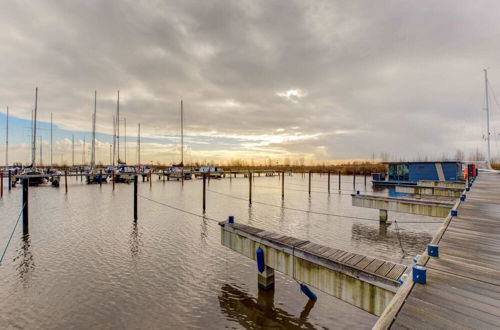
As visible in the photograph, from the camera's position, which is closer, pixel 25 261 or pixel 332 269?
pixel 332 269

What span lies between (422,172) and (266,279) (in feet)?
147

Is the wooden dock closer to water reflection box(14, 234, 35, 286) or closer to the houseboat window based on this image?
water reflection box(14, 234, 35, 286)

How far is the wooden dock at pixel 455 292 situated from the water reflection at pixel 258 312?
13.6 feet

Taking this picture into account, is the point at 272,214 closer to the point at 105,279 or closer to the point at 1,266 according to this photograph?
the point at 105,279

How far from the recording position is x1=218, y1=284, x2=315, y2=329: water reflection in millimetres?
7199

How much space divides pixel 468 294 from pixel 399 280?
1.22 m

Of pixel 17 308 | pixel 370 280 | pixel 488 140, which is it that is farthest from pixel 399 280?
pixel 488 140

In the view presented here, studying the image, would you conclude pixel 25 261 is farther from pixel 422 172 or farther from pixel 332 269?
pixel 422 172

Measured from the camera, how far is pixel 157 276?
33.7 ft

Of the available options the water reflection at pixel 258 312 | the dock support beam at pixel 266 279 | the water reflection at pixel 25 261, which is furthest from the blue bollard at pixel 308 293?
the water reflection at pixel 25 261

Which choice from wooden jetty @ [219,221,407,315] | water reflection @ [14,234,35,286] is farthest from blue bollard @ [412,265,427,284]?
water reflection @ [14,234,35,286]

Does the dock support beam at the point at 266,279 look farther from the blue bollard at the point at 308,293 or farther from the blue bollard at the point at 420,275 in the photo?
the blue bollard at the point at 420,275

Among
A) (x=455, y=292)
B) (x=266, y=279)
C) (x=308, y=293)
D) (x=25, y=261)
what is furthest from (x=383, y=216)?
(x=25, y=261)

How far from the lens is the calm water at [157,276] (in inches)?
295
